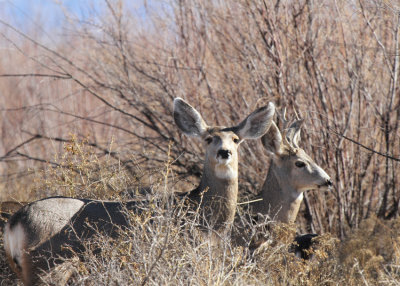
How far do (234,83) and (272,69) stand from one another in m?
0.83

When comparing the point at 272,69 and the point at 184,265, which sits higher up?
the point at 272,69

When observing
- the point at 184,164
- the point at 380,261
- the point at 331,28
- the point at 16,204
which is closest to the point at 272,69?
the point at 331,28

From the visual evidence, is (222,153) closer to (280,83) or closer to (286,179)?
(286,179)

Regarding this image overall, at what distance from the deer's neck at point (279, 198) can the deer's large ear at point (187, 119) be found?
3.11ft

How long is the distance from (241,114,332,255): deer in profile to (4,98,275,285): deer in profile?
59 cm

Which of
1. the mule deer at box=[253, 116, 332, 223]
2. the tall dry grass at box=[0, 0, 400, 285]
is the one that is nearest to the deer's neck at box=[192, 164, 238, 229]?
the mule deer at box=[253, 116, 332, 223]

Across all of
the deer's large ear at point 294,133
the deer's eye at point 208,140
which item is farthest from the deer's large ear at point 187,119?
the deer's large ear at point 294,133

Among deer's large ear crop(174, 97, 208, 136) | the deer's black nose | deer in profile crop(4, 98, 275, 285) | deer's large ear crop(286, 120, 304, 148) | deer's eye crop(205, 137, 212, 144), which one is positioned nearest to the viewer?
deer in profile crop(4, 98, 275, 285)

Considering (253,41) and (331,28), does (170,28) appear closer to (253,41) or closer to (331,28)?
(253,41)

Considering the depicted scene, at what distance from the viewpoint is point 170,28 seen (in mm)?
8148

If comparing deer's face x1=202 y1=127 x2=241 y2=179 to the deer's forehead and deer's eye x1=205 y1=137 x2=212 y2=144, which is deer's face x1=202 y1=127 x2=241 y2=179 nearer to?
deer's eye x1=205 y1=137 x2=212 y2=144

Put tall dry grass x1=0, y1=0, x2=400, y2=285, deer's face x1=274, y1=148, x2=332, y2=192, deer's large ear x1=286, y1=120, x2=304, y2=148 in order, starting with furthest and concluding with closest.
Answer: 1. tall dry grass x1=0, y1=0, x2=400, y2=285
2. deer's large ear x1=286, y1=120, x2=304, y2=148
3. deer's face x1=274, y1=148, x2=332, y2=192

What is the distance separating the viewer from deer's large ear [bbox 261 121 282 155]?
638 cm

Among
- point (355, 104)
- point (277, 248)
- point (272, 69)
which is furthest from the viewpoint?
point (355, 104)
